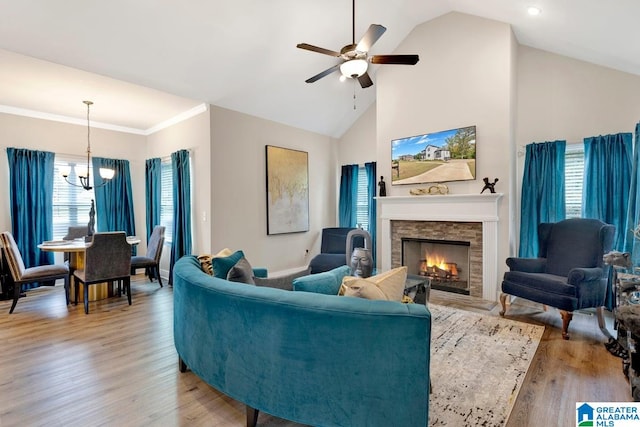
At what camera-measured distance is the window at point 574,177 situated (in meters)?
4.14

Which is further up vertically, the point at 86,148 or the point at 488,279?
the point at 86,148

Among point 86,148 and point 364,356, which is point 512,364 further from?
point 86,148

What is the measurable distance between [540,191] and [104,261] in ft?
19.3

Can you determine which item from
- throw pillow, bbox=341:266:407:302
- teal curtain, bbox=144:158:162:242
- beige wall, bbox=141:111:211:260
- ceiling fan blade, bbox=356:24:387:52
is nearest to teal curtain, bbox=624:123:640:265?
ceiling fan blade, bbox=356:24:387:52

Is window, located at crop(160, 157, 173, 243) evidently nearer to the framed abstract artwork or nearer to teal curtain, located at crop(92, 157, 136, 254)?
teal curtain, located at crop(92, 157, 136, 254)

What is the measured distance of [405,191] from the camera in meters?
5.23

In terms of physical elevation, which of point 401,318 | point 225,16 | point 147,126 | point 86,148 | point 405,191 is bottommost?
point 401,318

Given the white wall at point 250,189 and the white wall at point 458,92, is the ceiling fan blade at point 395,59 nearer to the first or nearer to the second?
the white wall at point 458,92

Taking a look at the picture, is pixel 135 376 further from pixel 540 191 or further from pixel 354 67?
pixel 540 191

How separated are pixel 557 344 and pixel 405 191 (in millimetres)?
2880

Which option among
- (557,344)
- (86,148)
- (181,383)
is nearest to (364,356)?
(181,383)

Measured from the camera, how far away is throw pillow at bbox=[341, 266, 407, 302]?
175 cm

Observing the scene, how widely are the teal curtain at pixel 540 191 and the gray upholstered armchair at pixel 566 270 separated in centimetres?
40

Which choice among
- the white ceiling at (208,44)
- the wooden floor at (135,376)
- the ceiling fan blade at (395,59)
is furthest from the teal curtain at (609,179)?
the ceiling fan blade at (395,59)
